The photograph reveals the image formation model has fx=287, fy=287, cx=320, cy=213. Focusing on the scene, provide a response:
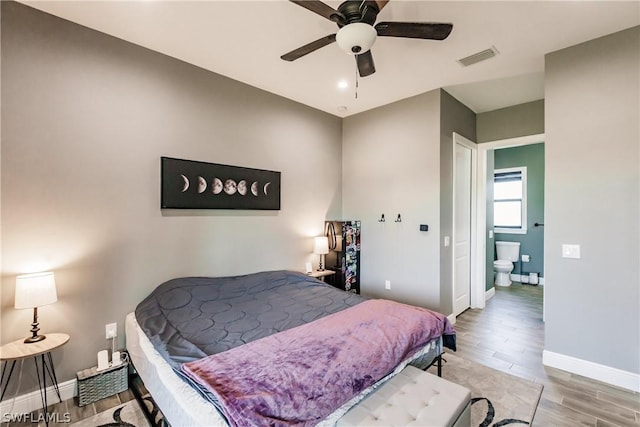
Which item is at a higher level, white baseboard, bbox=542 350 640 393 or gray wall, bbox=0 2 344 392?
gray wall, bbox=0 2 344 392

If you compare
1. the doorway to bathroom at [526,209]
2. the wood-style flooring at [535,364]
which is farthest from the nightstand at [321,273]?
the doorway to bathroom at [526,209]

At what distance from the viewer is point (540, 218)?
5719mm

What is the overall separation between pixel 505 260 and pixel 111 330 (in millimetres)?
6442

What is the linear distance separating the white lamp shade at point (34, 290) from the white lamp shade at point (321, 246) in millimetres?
2590

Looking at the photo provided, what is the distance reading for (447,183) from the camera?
3623 millimetres

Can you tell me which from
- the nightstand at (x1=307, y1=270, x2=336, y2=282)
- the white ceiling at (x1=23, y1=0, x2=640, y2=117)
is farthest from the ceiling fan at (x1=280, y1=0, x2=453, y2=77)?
the nightstand at (x1=307, y1=270, x2=336, y2=282)

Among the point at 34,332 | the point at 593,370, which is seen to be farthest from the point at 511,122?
the point at 34,332

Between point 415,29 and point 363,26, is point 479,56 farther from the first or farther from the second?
point 363,26

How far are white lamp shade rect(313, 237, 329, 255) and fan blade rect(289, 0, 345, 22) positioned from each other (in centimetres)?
258

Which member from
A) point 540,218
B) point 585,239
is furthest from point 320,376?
point 540,218

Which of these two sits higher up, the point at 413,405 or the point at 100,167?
the point at 100,167

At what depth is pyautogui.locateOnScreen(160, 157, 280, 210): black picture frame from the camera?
2.74 metres

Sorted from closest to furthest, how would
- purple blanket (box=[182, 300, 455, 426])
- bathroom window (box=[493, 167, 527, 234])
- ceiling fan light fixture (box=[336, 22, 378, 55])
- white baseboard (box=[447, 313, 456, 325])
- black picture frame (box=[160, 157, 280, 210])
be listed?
purple blanket (box=[182, 300, 455, 426]), ceiling fan light fixture (box=[336, 22, 378, 55]), black picture frame (box=[160, 157, 280, 210]), white baseboard (box=[447, 313, 456, 325]), bathroom window (box=[493, 167, 527, 234])

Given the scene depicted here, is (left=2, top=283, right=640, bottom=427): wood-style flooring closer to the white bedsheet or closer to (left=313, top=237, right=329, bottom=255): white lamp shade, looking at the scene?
the white bedsheet
